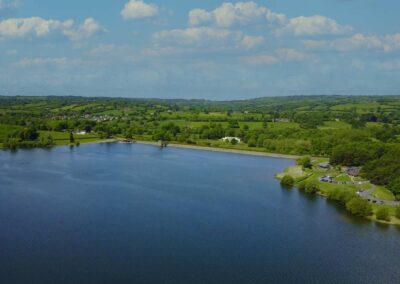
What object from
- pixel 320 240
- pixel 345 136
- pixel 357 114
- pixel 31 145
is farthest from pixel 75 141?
pixel 357 114

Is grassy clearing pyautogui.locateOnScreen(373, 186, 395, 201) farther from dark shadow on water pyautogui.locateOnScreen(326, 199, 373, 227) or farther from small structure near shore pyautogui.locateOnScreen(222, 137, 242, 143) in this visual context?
small structure near shore pyautogui.locateOnScreen(222, 137, 242, 143)

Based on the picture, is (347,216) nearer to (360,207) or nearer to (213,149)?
(360,207)

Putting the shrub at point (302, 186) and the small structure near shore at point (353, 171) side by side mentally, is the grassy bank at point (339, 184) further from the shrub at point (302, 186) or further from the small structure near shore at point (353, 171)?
the small structure near shore at point (353, 171)

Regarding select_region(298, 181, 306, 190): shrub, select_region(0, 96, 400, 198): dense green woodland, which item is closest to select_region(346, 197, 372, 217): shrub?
select_region(0, 96, 400, 198): dense green woodland

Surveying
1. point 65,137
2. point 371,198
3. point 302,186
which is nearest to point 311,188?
point 302,186

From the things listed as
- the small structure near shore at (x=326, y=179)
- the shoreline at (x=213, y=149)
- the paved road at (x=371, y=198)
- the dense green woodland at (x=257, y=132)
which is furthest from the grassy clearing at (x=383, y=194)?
the shoreline at (x=213, y=149)

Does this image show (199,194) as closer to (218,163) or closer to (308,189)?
(308,189)
